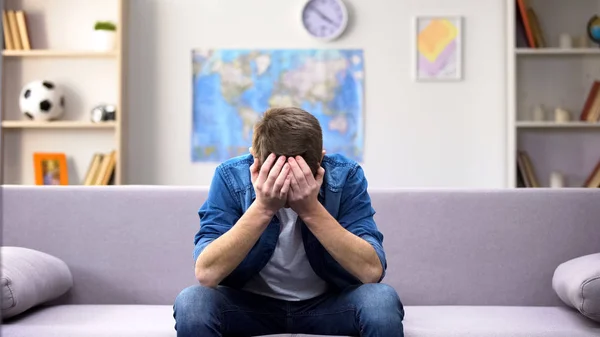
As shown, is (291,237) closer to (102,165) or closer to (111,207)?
(111,207)

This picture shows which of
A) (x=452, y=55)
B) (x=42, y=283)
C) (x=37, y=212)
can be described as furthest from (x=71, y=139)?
(x=42, y=283)

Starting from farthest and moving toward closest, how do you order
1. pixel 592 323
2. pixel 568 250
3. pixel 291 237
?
1. pixel 568 250
2. pixel 592 323
3. pixel 291 237

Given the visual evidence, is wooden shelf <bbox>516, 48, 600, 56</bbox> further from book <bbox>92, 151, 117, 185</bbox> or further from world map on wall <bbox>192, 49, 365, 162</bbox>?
book <bbox>92, 151, 117, 185</bbox>

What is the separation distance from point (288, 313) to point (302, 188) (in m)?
0.29

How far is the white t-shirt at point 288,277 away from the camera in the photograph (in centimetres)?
168

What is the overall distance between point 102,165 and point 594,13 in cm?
329

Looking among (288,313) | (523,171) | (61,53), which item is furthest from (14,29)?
(288,313)

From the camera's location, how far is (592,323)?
5.97ft

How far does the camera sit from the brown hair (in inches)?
61.7

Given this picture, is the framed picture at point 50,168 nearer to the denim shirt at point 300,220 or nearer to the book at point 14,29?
the book at point 14,29

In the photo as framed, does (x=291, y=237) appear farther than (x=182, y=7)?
No

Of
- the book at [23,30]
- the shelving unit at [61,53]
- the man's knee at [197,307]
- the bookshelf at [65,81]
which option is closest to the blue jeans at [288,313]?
the man's knee at [197,307]

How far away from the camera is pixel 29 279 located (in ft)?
6.22

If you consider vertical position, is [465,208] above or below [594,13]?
below
